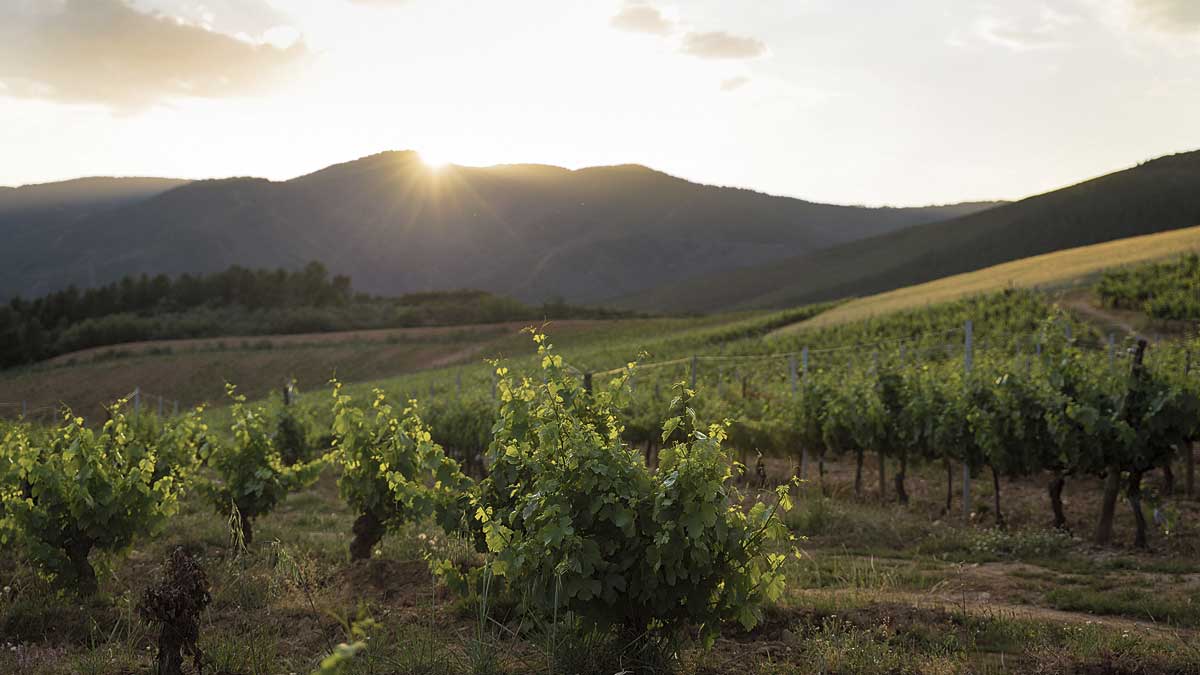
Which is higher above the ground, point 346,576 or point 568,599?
point 568,599

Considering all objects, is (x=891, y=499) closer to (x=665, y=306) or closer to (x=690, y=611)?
(x=690, y=611)

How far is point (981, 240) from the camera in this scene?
330ft

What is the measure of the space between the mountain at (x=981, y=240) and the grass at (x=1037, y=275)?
40.6m

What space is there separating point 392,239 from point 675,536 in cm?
19729

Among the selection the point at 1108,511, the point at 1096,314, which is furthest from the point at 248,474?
the point at 1096,314

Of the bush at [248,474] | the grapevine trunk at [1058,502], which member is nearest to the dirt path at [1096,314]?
the grapevine trunk at [1058,502]

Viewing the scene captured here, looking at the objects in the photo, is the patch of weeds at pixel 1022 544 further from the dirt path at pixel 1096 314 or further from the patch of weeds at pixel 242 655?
the dirt path at pixel 1096 314

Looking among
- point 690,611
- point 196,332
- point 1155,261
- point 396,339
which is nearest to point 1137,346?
point 690,611

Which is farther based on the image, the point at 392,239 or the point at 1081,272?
the point at 392,239

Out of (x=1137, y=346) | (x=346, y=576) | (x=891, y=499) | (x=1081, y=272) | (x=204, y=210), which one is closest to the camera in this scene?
(x=346, y=576)

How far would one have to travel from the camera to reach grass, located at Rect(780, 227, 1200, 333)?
37062 mm

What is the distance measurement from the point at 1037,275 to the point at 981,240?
64.1 metres

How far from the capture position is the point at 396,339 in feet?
207

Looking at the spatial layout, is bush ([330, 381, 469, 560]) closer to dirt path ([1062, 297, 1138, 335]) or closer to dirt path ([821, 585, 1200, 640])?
dirt path ([821, 585, 1200, 640])
